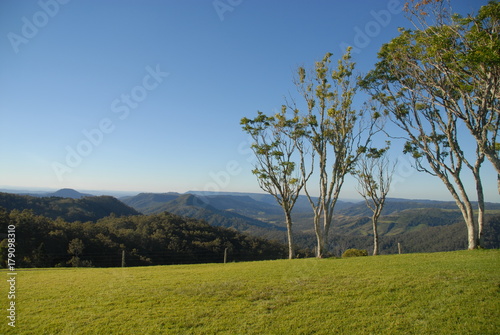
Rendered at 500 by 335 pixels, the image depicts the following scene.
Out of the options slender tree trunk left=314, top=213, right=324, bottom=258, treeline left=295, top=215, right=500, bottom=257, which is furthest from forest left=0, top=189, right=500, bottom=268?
treeline left=295, top=215, right=500, bottom=257

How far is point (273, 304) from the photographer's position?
7328mm

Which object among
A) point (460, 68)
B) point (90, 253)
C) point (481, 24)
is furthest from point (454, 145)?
point (90, 253)

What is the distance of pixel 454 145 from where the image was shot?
16.5 meters

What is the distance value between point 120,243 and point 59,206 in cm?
5400

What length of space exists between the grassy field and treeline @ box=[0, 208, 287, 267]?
16960mm

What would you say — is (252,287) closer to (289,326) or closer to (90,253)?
(289,326)

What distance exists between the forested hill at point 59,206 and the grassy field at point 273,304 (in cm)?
7581

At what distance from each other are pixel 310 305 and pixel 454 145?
590 inches

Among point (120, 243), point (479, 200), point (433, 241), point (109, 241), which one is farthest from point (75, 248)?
point (433, 241)

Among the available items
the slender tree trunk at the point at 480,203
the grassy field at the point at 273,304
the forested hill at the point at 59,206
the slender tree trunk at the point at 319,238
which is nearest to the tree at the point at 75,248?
the grassy field at the point at 273,304

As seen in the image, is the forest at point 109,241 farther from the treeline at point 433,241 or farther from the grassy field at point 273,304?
the grassy field at point 273,304

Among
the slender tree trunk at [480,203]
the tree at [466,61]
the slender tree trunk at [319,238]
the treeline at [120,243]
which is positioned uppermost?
the tree at [466,61]

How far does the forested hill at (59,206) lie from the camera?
7250 cm

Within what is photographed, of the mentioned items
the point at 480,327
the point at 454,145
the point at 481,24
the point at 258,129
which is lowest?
the point at 480,327
